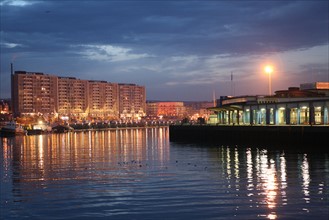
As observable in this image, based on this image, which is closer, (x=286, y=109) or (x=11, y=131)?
(x=286, y=109)

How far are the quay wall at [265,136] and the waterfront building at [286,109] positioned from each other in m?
5.89

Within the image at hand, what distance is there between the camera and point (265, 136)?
76312 mm

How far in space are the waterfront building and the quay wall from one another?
5.89 metres

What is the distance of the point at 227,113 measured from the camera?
393ft

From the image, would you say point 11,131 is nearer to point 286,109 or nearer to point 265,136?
point 286,109

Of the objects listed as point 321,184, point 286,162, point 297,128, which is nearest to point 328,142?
point 297,128

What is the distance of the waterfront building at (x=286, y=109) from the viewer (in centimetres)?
7800

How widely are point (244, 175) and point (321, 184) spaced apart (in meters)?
7.24

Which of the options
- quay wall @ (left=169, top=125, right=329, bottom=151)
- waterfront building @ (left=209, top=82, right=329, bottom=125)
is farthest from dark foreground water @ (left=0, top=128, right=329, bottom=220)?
waterfront building @ (left=209, top=82, right=329, bottom=125)

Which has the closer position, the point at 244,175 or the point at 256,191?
the point at 256,191

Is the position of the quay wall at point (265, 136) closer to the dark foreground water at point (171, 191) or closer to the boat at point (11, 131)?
the dark foreground water at point (171, 191)

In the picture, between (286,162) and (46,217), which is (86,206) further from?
(286,162)

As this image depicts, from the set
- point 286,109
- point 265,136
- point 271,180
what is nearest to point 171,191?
point 271,180

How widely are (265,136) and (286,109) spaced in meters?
10.7
